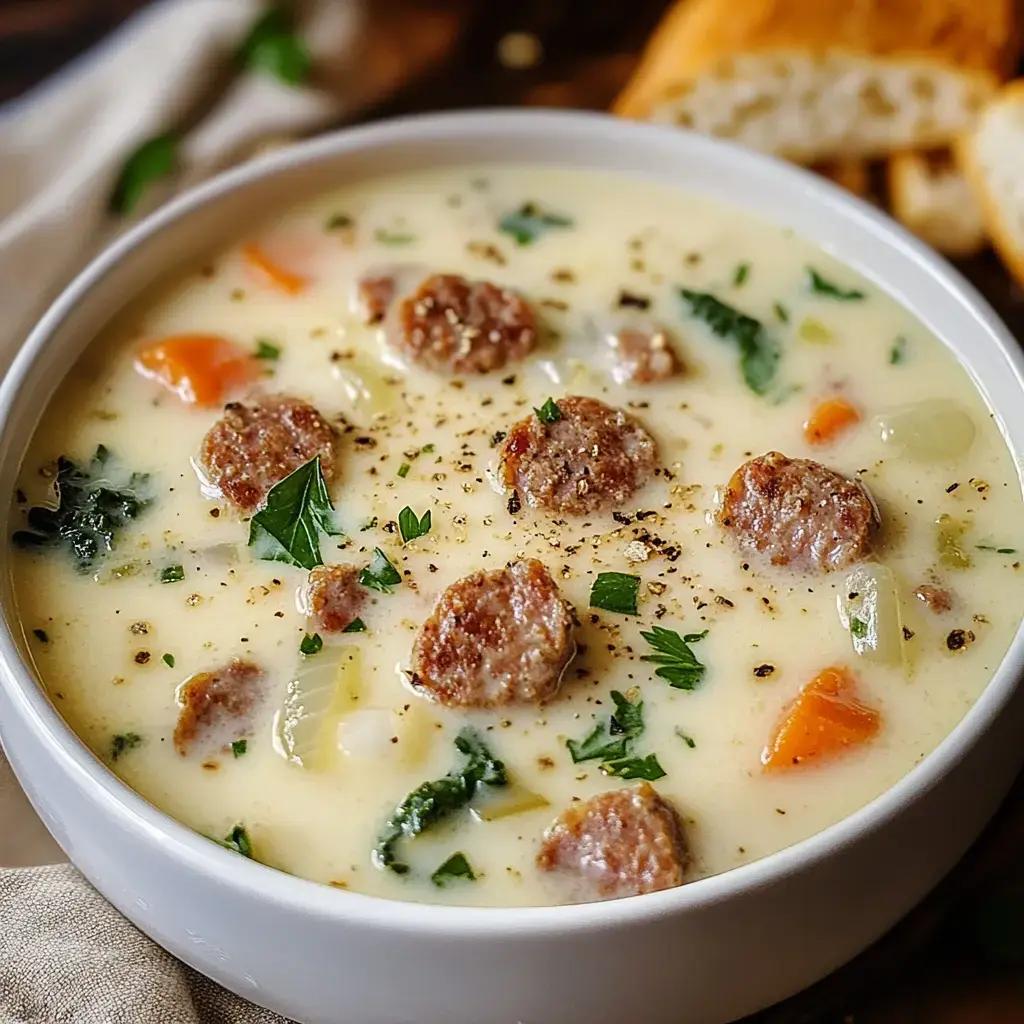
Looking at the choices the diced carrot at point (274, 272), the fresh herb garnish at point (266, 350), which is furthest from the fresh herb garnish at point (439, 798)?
the diced carrot at point (274, 272)

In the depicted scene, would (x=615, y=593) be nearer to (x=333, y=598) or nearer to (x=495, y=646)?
(x=495, y=646)

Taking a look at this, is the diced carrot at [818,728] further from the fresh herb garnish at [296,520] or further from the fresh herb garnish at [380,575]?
the fresh herb garnish at [296,520]

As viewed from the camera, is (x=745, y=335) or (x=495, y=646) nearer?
(x=495, y=646)

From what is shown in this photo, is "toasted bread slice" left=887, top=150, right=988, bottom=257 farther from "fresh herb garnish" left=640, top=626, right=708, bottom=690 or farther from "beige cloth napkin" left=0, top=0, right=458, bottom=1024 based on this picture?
"fresh herb garnish" left=640, top=626, right=708, bottom=690

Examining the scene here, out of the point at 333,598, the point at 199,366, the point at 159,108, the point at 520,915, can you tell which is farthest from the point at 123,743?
the point at 159,108

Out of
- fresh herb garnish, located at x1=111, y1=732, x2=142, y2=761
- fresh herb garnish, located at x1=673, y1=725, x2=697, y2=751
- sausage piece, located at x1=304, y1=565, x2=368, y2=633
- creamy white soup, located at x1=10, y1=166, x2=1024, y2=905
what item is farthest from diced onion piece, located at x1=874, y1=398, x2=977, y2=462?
fresh herb garnish, located at x1=111, y1=732, x2=142, y2=761

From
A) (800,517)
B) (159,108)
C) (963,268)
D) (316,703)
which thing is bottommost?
(963,268)
